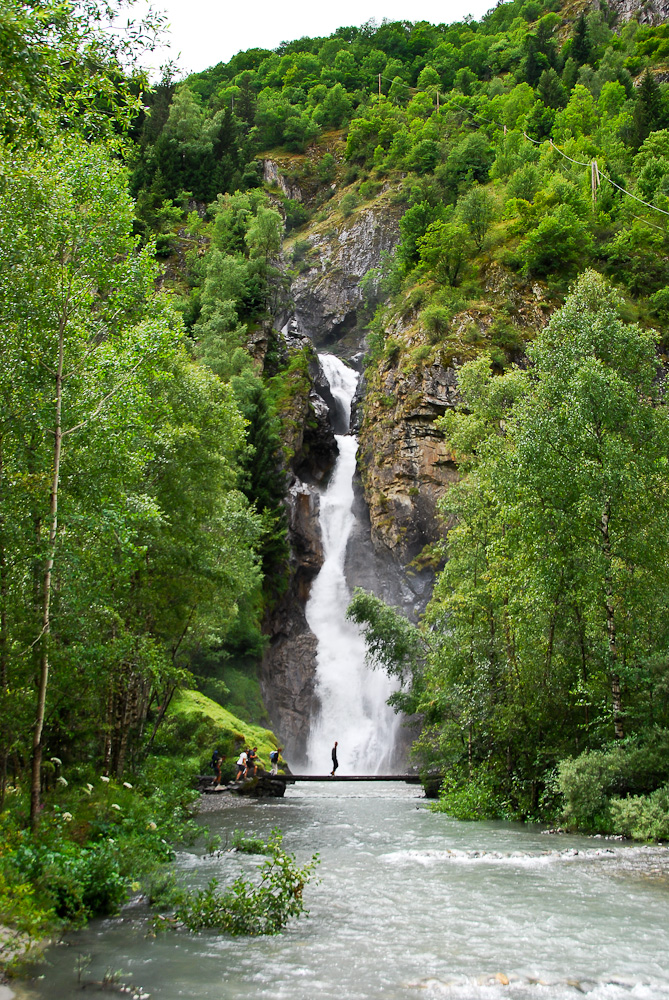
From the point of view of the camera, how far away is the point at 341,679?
135 ft

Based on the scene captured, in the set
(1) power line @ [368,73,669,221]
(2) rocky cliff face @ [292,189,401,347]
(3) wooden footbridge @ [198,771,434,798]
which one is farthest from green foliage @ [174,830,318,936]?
(2) rocky cliff face @ [292,189,401,347]

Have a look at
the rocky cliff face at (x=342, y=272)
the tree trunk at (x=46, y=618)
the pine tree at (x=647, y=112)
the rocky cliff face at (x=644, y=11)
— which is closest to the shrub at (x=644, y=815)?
the tree trunk at (x=46, y=618)

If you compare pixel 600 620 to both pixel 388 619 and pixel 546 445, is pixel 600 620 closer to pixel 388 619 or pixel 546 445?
pixel 546 445

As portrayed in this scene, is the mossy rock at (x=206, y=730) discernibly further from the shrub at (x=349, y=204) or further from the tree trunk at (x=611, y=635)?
the shrub at (x=349, y=204)

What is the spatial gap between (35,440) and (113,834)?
584cm

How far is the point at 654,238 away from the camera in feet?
147

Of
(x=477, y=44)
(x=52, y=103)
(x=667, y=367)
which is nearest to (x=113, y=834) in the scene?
(x=52, y=103)

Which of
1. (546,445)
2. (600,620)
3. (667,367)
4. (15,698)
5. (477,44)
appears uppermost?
(477,44)

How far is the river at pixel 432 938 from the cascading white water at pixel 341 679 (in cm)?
2522

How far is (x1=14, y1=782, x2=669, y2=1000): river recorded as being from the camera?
607 centimetres

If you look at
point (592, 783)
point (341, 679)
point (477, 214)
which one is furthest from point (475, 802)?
point (477, 214)

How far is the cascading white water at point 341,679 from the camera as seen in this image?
1489 inches

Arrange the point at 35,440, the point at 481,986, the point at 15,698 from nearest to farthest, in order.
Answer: the point at 481,986 < the point at 15,698 < the point at 35,440

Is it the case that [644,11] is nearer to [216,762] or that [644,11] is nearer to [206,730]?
[206,730]
